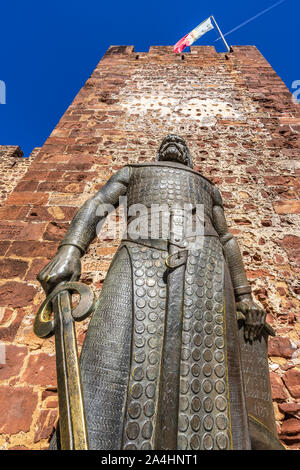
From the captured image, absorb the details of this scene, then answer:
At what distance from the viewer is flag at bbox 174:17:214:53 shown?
675cm

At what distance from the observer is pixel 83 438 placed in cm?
89

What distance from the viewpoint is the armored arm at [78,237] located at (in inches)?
52.8

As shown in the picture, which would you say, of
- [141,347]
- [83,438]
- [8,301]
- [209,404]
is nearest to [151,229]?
[141,347]

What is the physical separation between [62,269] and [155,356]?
573 millimetres

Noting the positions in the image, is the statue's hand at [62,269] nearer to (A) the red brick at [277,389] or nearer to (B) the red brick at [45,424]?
(B) the red brick at [45,424]

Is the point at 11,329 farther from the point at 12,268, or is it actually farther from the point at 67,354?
the point at 67,354

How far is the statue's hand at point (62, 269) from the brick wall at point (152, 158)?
1.14 metres

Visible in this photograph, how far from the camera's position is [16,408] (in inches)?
77.0

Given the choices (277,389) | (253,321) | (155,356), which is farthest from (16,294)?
(277,389)

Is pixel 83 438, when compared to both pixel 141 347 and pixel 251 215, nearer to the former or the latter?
pixel 141 347

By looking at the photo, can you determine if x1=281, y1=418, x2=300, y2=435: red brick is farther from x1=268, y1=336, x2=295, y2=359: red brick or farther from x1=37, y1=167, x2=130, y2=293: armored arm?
x1=37, y1=167, x2=130, y2=293: armored arm

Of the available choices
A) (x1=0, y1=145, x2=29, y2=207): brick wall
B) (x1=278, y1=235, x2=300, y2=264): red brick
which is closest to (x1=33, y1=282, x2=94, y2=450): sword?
(x1=278, y1=235, x2=300, y2=264): red brick

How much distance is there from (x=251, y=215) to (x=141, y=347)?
8.07 ft

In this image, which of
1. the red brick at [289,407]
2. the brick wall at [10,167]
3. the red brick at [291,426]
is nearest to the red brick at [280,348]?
the red brick at [289,407]
